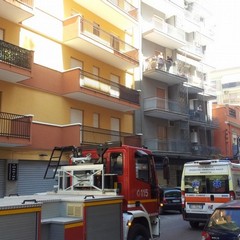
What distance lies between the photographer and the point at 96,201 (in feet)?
22.4

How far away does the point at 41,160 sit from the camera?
1884cm

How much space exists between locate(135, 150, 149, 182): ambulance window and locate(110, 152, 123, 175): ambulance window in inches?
16.0

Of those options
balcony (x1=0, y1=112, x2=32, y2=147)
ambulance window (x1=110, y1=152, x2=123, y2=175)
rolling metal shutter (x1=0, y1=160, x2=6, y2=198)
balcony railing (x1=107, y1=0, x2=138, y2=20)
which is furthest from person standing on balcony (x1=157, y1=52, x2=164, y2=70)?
ambulance window (x1=110, y1=152, x2=123, y2=175)

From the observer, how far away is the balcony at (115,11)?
2311 centimetres

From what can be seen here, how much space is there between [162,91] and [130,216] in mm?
24028

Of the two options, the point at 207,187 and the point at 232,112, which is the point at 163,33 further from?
the point at 207,187

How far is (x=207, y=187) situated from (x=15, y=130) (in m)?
8.46

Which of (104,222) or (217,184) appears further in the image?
(217,184)

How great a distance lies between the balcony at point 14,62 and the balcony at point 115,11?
22.0 ft

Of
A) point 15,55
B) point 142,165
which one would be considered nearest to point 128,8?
point 15,55

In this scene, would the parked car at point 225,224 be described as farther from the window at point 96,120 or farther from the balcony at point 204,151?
the balcony at point 204,151

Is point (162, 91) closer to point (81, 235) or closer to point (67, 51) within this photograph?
point (67, 51)

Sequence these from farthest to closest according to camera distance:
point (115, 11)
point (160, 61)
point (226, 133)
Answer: point (226, 133) → point (160, 61) → point (115, 11)

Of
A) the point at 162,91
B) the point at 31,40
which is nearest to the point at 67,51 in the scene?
the point at 31,40
